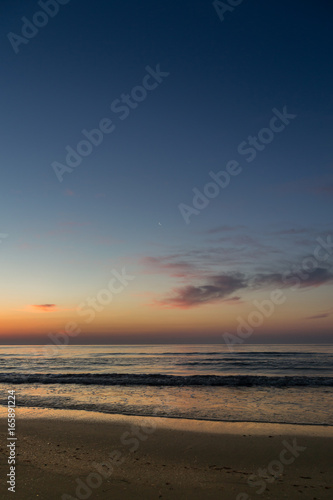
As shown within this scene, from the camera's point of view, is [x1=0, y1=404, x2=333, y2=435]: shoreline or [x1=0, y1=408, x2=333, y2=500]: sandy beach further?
[x1=0, y1=404, x2=333, y2=435]: shoreline

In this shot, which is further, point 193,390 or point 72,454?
point 193,390

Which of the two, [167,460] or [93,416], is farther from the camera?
[93,416]

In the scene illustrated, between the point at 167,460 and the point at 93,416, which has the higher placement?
the point at 167,460

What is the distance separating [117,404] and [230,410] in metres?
5.58

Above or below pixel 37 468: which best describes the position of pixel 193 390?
below

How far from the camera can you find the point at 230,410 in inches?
543

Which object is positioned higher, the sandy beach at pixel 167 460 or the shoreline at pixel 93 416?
the sandy beach at pixel 167 460

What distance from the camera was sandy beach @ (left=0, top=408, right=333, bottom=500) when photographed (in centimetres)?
607

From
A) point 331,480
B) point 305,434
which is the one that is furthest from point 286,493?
point 305,434

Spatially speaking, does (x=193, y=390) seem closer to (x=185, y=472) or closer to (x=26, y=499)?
(x=185, y=472)

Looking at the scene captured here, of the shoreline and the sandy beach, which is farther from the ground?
the sandy beach

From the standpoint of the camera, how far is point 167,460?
7934 millimetres

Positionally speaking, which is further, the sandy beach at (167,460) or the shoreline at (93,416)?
the shoreline at (93,416)

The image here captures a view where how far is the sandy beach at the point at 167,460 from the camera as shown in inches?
239
